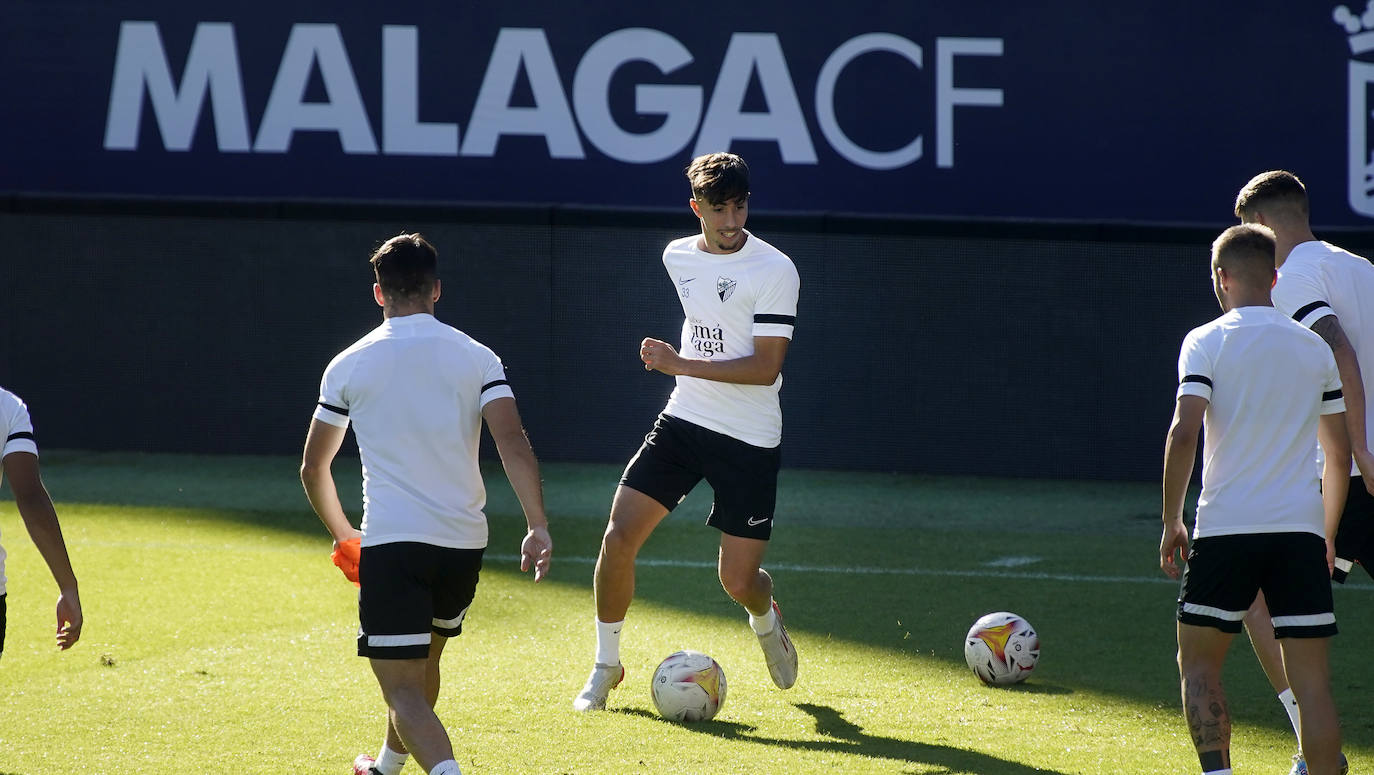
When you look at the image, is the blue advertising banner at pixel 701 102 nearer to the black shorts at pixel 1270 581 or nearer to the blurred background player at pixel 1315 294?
the blurred background player at pixel 1315 294

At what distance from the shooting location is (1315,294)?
193 inches

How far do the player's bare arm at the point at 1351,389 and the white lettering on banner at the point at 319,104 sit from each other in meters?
9.99

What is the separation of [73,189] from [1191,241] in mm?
9538

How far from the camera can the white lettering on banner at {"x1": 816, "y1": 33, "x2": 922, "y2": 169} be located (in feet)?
42.7

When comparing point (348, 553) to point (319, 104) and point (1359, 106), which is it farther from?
point (1359, 106)

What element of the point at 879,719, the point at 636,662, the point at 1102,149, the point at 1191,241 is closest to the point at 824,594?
the point at 636,662

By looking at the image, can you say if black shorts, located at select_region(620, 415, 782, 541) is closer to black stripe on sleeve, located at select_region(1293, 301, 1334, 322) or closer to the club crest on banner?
black stripe on sleeve, located at select_region(1293, 301, 1334, 322)

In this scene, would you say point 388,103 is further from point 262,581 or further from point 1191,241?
point 1191,241

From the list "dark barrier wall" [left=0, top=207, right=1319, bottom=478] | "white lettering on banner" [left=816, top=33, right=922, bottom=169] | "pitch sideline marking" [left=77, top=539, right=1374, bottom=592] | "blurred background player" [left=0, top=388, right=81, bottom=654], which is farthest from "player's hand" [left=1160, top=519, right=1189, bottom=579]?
"white lettering on banner" [left=816, top=33, right=922, bottom=169]

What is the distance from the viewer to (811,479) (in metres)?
12.3

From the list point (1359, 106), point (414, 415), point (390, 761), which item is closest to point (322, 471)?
point (414, 415)

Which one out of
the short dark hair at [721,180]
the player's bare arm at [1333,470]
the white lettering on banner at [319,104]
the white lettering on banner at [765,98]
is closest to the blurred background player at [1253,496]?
the player's bare arm at [1333,470]

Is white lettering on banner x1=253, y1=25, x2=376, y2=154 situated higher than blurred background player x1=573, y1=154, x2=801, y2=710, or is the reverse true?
white lettering on banner x1=253, y1=25, x2=376, y2=154

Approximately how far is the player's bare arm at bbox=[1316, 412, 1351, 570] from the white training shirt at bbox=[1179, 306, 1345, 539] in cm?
18
